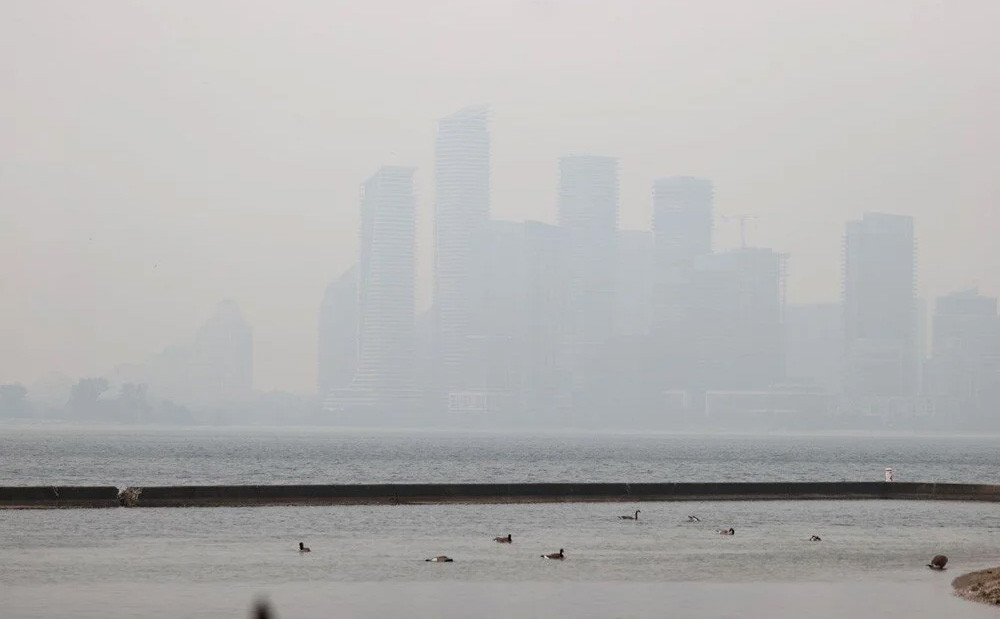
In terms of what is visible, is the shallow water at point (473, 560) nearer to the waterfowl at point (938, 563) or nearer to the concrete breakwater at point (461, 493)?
the waterfowl at point (938, 563)

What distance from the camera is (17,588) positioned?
111 ft

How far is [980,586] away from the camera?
34906 mm

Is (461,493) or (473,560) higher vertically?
(461,493)

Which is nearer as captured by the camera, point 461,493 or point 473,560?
point 473,560

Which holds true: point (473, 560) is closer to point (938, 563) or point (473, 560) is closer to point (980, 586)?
point (938, 563)

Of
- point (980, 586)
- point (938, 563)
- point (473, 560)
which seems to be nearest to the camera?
point (980, 586)

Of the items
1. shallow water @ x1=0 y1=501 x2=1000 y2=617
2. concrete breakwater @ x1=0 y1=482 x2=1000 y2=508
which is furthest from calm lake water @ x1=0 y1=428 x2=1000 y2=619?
concrete breakwater @ x1=0 y1=482 x2=1000 y2=508

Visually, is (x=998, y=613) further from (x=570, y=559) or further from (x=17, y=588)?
(x=17, y=588)

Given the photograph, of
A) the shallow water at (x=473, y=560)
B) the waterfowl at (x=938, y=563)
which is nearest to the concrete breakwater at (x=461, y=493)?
the shallow water at (x=473, y=560)

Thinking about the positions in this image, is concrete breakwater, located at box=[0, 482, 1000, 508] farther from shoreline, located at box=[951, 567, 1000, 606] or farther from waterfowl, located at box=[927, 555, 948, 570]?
shoreline, located at box=[951, 567, 1000, 606]

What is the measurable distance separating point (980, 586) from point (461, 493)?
33.3 metres

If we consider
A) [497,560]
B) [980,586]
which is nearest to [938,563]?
[980,586]

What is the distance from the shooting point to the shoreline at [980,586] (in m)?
33.2

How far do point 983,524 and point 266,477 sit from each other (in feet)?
240
